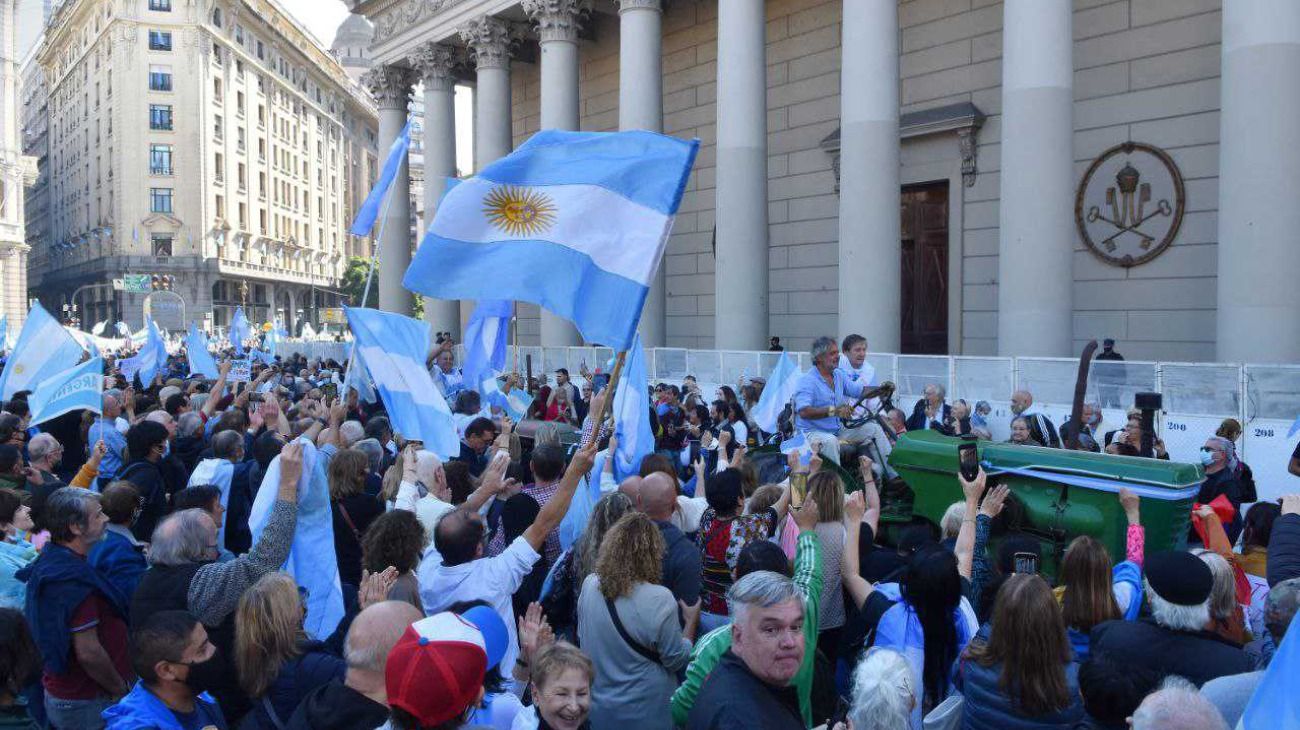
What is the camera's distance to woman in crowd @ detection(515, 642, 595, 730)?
10.7ft

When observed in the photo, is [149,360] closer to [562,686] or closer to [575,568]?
[575,568]

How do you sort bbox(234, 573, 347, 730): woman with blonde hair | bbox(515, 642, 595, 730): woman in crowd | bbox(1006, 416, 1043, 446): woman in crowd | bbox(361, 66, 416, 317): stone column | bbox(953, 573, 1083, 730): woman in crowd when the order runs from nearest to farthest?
bbox(515, 642, 595, 730): woman in crowd
bbox(953, 573, 1083, 730): woman in crowd
bbox(234, 573, 347, 730): woman with blonde hair
bbox(1006, 416, 1043, 446): woman in crowd
bbox(361, 66, 416, 317): stone column

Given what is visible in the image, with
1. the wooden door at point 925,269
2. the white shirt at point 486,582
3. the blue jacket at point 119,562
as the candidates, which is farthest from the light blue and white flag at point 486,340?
the wooden door at point 925,269

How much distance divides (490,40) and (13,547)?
74.4 feet

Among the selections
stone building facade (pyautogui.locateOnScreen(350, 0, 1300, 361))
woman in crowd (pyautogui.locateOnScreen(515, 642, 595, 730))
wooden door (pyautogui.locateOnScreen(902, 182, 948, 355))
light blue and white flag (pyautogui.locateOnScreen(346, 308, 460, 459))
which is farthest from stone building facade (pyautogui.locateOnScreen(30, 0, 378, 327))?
woman in crowd (pyautogui.locateOnScreen(515, 642, 595, 730))

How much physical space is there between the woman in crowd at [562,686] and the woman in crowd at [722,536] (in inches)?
75.3

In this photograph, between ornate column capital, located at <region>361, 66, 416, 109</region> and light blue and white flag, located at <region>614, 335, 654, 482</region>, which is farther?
ornate column capital, located at <region>361, 66, 416, 109</region>

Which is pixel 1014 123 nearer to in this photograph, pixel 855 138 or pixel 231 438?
pixel 855 138

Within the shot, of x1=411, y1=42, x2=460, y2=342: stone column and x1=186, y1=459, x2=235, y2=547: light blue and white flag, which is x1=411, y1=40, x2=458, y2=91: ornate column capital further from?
x1=186, y1=459, x2=235, y2=547: light blue and white flag

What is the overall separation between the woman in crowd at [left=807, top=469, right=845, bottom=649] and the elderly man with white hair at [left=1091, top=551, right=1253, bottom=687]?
1483mm

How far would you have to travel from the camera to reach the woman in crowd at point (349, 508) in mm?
6016

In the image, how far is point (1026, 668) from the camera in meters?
3.54

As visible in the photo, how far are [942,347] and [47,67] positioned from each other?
98398 millimetres

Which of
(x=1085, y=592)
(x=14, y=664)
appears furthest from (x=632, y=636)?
(x=14, y=664)
